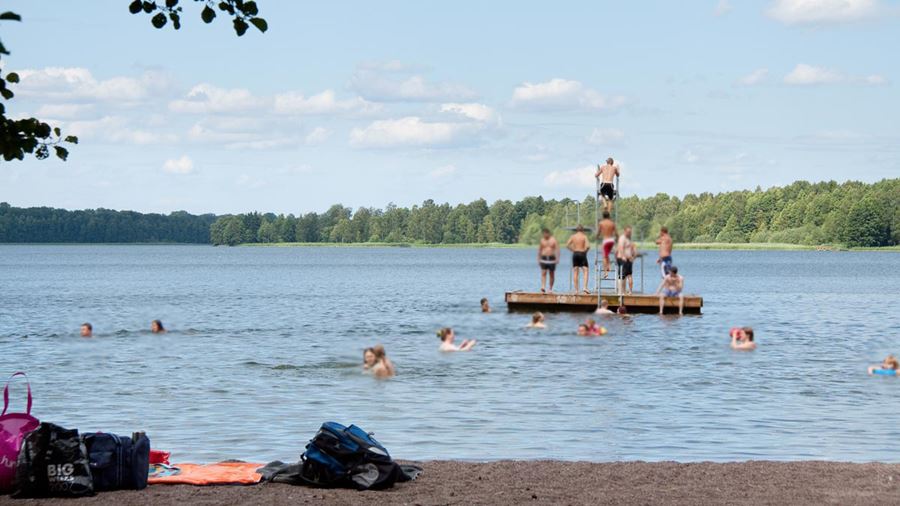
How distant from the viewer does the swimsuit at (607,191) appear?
37625 millimetres

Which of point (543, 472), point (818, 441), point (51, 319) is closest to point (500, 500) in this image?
point (543, 472)

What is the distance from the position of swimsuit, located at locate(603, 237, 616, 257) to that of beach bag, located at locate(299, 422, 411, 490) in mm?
28970

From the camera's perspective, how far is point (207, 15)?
7.43 metres

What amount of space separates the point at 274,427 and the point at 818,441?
762 cm

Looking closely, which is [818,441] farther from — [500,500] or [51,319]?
[51,319]

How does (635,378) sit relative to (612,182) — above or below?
below

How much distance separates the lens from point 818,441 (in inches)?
645

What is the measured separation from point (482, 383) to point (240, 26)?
1801cm

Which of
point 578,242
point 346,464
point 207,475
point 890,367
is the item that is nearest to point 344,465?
point 346,464

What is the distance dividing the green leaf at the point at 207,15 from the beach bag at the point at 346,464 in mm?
4812

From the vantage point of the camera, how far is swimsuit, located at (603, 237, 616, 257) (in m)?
39.7

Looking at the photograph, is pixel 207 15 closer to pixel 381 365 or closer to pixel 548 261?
pixel 381 365

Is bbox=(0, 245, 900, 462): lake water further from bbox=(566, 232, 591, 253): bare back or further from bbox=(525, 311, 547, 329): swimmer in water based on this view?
bbox=(566, 232, 591, 253): bare back

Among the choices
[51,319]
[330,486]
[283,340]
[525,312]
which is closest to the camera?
[330,486]
